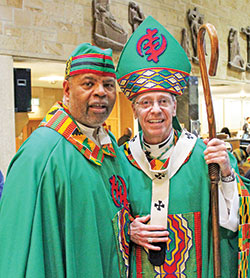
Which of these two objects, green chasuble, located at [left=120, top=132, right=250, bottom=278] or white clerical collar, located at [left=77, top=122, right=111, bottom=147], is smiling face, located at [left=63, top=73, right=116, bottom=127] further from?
green chasuble, located at [left=120, top=132, right=250, bottom=278]

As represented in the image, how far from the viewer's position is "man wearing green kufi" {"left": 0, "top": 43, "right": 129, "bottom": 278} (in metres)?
1.27

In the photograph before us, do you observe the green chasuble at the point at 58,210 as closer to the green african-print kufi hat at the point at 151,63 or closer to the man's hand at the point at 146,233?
the man's hand at the point at 146,233

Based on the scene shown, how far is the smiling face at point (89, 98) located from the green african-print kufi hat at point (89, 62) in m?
0.02

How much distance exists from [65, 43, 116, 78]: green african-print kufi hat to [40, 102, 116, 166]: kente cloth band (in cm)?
16

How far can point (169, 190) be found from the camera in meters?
1.78

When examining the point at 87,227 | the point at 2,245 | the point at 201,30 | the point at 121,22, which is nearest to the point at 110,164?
the point at 87,227

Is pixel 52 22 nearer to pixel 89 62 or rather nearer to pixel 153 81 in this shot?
pixel 153 81

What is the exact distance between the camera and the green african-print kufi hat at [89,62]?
56.4 inches

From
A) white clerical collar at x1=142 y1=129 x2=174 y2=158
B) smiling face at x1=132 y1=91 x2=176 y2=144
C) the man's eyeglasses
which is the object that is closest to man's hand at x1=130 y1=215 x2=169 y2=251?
white clerical collar at x1=142 y1=129 x2=174 y2=158

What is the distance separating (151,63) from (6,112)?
237 centimetres

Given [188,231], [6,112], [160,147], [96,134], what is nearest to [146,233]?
[188,231]

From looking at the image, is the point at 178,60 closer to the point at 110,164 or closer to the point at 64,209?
the point at 110,164

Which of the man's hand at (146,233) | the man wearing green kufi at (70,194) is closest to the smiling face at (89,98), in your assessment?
the man wearing green kufi at (70,194)

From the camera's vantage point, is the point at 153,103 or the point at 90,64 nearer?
the point at 90,64
